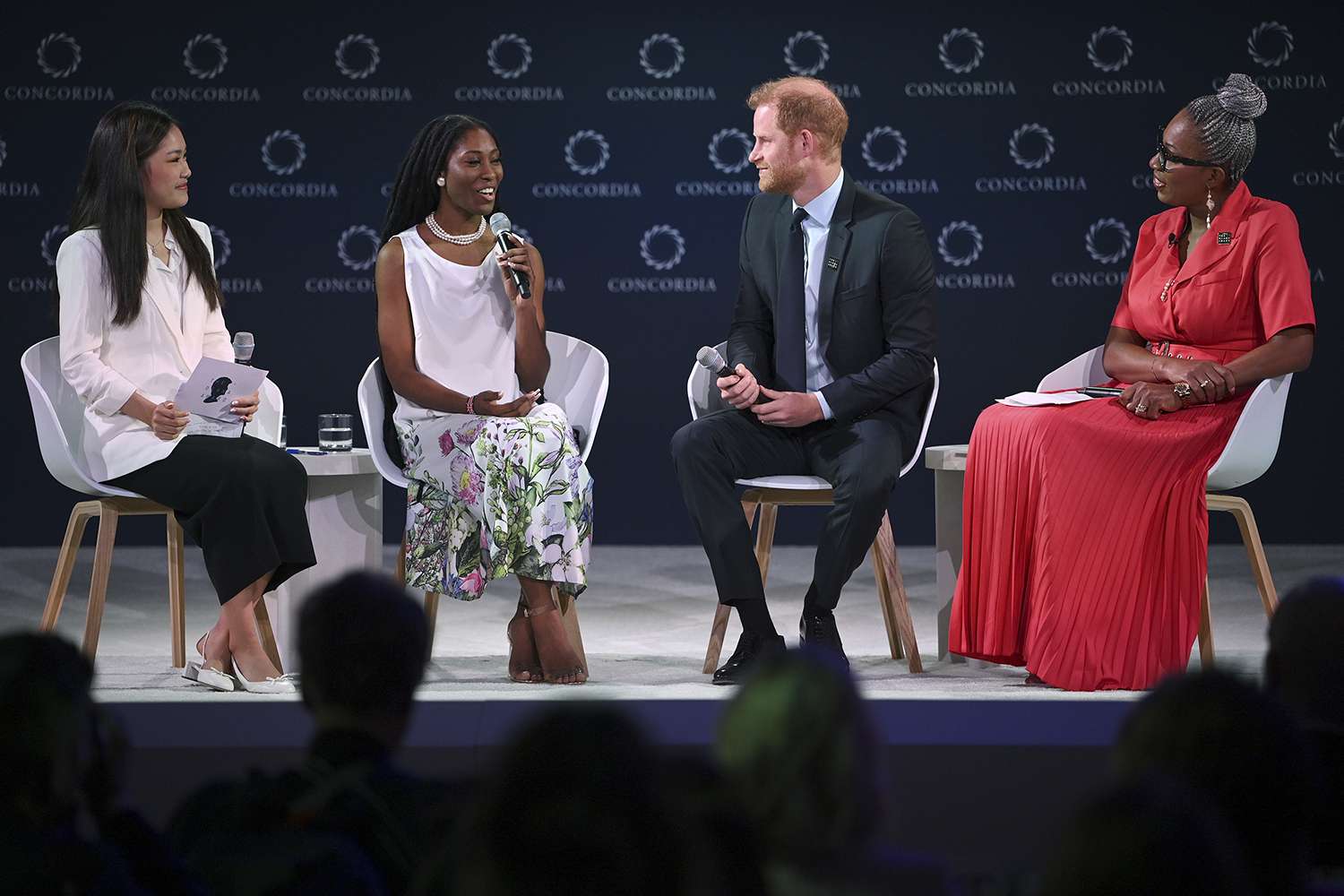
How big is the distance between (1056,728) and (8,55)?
5265 mm

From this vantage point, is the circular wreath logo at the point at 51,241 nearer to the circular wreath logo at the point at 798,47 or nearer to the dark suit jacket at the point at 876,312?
the circular wreath logo at the point at 798,47


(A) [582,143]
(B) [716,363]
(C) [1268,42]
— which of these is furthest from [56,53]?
(C) [1268,42]

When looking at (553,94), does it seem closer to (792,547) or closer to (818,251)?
(792,547)

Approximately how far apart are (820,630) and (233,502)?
4.17 feet

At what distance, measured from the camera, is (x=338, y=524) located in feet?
12.4

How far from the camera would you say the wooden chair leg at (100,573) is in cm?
344

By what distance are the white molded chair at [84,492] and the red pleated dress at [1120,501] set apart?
64.6 inches

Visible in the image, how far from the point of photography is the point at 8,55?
581 centimetres

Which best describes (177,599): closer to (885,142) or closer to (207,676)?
(207,676)

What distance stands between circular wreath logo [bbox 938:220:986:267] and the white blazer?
3.09m

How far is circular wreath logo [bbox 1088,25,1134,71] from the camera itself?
228 inches

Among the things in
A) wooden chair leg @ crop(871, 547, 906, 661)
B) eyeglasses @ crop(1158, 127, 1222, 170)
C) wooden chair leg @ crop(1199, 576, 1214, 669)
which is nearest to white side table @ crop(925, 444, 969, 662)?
wooden chair leg @ crop(871, 547, 906, 661)

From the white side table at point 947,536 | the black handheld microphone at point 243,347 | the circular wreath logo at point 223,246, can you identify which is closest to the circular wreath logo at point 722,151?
the circular wreath logo at point 223,246

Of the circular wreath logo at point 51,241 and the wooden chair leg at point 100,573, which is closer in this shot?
the wooden chair leg at point 100,573
